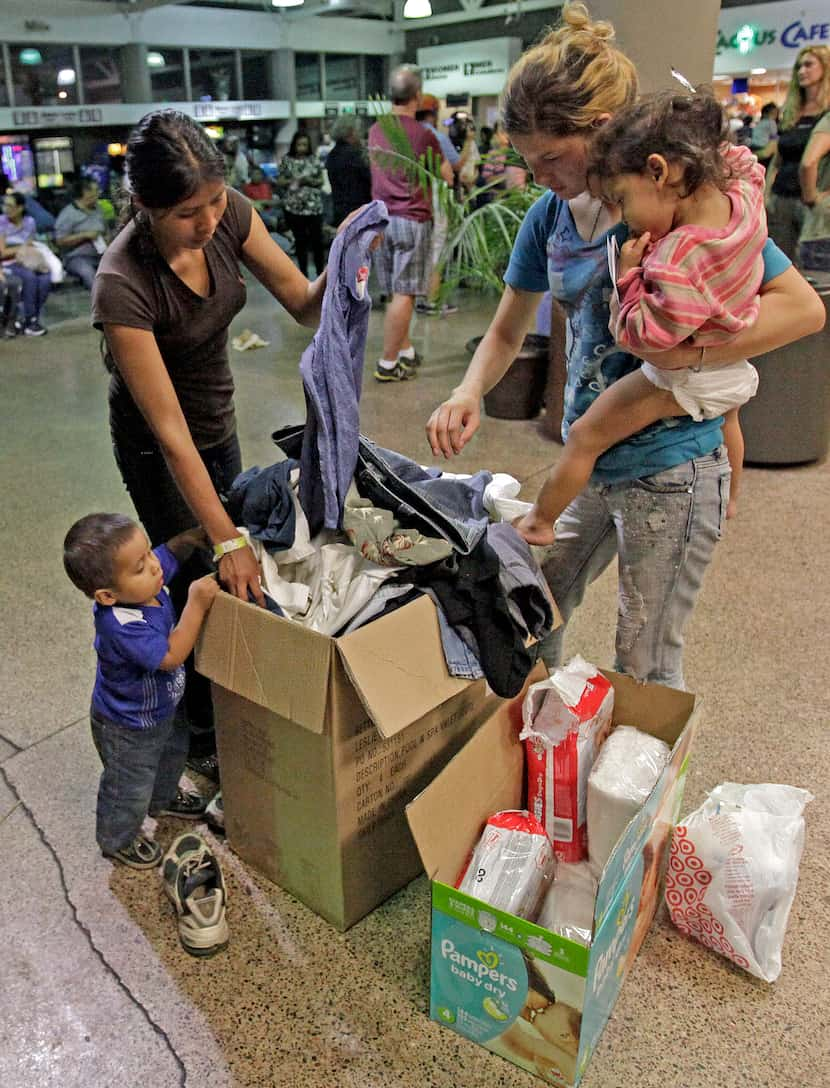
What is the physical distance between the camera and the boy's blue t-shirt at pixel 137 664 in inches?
64.2

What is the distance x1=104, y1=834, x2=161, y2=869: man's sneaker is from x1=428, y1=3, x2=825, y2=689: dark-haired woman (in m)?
1.03

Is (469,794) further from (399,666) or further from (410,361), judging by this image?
(410,361)

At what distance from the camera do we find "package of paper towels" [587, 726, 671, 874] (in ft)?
5.52

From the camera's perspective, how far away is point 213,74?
1507cm

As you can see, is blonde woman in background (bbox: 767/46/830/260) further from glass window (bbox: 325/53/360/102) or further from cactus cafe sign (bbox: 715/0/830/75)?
glass window (bbox: 325/53/360/102)

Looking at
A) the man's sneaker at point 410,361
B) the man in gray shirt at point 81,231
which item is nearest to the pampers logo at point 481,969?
the man's sneaker at point 410,361

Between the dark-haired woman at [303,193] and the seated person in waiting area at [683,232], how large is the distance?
23.8 feet

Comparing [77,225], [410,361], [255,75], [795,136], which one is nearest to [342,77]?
[255,75]

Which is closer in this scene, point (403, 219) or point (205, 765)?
point (205, 765)

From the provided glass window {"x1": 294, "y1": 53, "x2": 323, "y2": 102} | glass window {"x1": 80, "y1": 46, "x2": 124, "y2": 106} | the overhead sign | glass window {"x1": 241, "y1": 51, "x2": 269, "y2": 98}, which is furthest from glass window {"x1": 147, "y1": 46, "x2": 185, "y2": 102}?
the overhead sign

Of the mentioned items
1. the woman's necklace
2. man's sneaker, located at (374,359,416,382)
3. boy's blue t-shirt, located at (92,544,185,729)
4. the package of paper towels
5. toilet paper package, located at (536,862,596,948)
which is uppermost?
the woman's necklace

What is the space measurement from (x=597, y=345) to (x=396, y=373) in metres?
4.09

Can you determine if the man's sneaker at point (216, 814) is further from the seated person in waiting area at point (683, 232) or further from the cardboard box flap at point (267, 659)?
the seated person in waiting area at point (683, 232)

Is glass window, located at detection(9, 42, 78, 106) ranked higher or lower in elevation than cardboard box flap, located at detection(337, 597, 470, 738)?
higher
